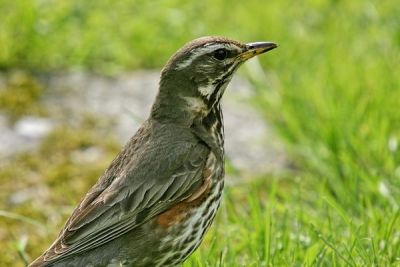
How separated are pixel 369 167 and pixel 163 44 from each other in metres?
2.70

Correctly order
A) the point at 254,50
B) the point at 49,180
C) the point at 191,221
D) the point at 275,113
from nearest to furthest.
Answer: the point at 191,221 < the point at 254,50 < the point at 49,180 < the point at 275,113

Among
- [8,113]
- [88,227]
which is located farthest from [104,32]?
[88,227]

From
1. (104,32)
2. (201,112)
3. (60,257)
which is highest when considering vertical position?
(104,32)

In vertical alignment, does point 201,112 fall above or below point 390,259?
above

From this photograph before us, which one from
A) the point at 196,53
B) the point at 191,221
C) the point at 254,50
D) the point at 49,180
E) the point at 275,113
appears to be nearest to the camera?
the point at 191,221

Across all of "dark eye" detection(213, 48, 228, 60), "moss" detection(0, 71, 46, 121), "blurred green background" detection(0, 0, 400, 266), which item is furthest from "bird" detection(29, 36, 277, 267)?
"moss" detection(0, 71, 46, 121)

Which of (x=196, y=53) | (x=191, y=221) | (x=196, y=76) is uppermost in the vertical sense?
(x=196, y=53)

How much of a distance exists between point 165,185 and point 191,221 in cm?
21

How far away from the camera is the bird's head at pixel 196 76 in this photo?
207 inches

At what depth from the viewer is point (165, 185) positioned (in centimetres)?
497

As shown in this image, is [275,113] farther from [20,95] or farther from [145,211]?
[145,211]

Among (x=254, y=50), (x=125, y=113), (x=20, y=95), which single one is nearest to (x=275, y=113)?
(x=125, y=113)

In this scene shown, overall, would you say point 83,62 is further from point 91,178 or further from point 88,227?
point 88,227

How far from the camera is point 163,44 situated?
8570mm
